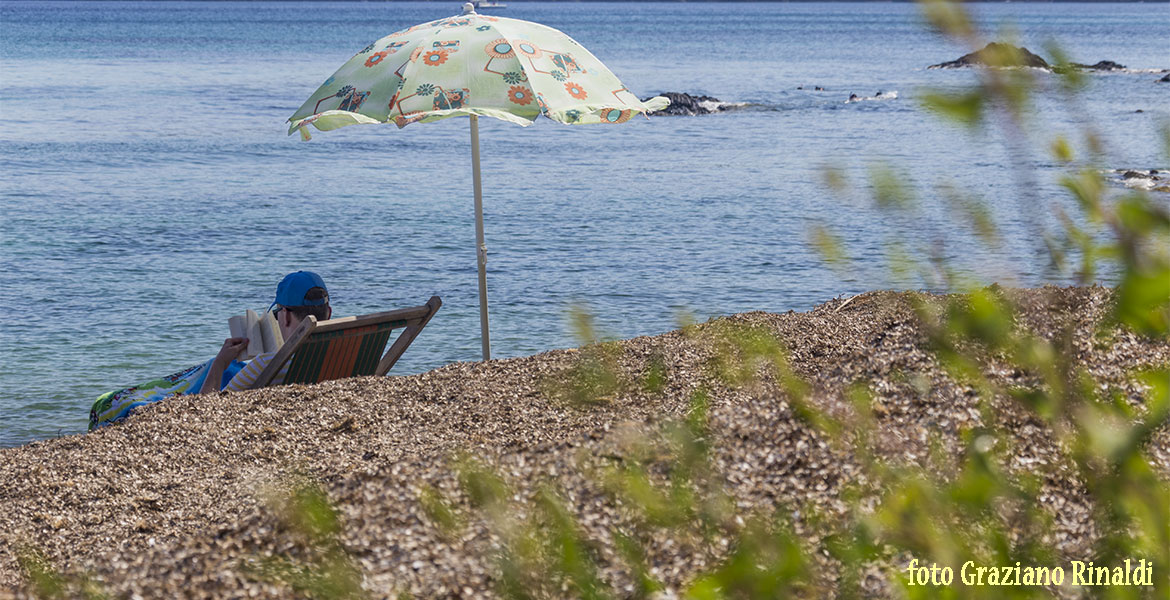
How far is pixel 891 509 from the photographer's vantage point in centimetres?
162

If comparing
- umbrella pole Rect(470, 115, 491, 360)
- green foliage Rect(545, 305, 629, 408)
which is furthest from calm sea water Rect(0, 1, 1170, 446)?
umbrella pole Rect(470, 115, 491, 360)

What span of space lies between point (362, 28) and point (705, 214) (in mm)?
98172

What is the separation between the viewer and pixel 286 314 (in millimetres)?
6793

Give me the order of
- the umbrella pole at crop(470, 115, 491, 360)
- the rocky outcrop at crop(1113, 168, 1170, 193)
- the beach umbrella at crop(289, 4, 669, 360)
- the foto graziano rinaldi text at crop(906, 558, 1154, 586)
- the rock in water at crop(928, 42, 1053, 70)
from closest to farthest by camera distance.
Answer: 1. the rock in water at crop(928, 42, 1053, 70)
2. the foto graziano rinaldi text at crop(906, 558, 1154, 586)
3. the beach umbrella at crop(289, 4, 669, 360)
4. the umbrella pole at crop(470, 115, 491, 360)
5. the rocky outcrop at crop(1113, 168, 1170, 193)

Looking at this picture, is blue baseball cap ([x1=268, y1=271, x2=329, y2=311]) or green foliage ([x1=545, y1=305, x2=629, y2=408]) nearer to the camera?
green foliage ([x1=545, y1=305, x2=629, y2=408])

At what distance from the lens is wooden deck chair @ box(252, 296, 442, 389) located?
6.55m

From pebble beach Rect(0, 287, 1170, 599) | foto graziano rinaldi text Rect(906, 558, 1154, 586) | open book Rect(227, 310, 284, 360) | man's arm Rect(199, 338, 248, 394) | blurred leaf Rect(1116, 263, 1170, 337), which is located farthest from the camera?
man's arm Rect(199, 338, 248, 394)

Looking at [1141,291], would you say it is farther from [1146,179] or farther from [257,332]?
[1146,179]

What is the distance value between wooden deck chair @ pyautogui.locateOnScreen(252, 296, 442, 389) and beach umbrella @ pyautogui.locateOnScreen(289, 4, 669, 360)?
1.13 meters

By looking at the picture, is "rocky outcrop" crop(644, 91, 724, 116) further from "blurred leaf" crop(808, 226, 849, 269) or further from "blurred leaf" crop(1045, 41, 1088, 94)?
"blurred leaf" crop(1045, 41, 1088, 94)

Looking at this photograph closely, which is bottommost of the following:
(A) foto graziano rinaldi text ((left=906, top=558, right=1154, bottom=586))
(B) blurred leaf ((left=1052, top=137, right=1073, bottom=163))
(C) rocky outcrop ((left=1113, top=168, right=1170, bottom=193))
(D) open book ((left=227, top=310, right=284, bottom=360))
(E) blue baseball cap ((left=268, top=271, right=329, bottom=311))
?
(C) rocky outcrop ((left=1113, top=168, right=1170, bottom=193))

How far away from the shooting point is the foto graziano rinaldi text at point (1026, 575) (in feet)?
6.33

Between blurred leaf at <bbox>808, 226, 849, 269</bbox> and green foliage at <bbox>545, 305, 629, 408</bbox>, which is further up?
blurred leaf at <bbox>808, 226, 849, 269</bbox>

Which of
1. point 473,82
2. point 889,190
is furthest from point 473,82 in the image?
point 889,190
